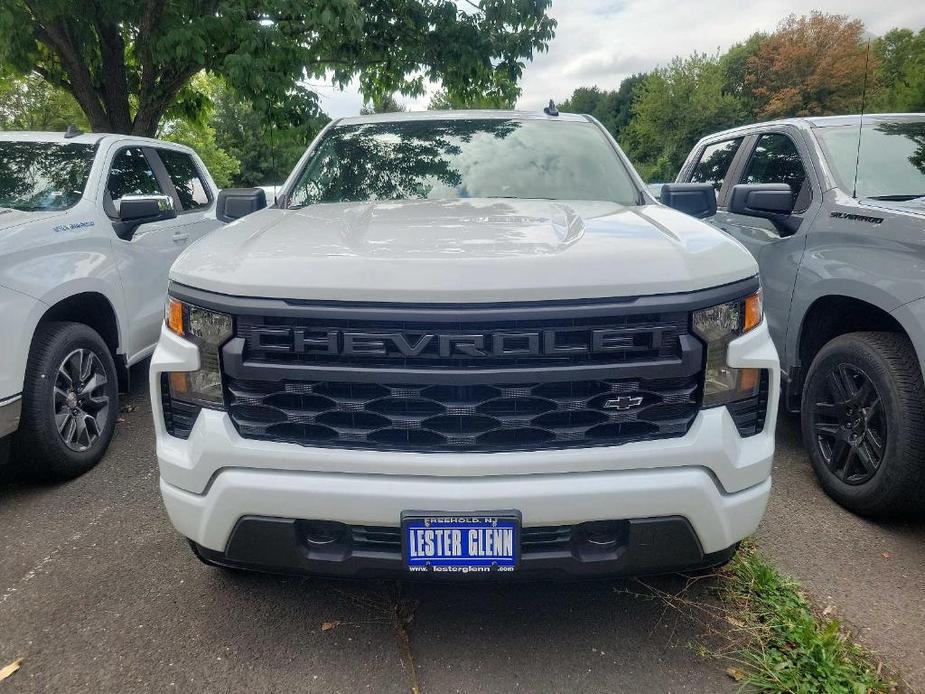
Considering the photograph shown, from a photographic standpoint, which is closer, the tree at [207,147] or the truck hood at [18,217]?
the truck hood at [18,217]

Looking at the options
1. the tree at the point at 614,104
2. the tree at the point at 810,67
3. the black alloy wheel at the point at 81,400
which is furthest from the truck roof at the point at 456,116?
the tree at the point at 614,104

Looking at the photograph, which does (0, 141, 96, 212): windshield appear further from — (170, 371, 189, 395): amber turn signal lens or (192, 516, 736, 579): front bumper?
(192, 516, 736, 579): front bumper

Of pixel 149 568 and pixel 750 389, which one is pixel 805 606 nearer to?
pixel 750 389

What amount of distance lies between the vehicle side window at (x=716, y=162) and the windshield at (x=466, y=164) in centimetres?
194

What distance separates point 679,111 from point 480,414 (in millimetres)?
56638

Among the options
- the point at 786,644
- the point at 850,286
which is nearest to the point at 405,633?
the point at 786,644

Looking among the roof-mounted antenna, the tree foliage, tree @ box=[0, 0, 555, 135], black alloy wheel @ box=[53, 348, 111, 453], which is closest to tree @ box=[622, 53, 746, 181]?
the tree foliage

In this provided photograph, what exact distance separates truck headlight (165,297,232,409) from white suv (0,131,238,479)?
161cm

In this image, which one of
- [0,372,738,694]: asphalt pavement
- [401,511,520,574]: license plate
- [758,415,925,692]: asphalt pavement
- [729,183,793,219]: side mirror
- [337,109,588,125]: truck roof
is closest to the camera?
[401,511,520,574]: license plate

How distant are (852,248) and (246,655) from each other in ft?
10.5

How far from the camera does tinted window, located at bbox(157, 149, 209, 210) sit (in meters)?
5.64

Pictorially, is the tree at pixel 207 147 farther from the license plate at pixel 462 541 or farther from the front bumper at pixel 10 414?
the license plate at pixel 462 541

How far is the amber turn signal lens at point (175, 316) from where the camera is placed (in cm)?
223

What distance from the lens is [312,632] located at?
252 cm
